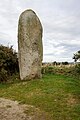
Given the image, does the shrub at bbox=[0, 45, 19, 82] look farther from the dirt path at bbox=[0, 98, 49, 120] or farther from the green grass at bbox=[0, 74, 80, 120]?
the dirt path at bbox=[0, 98, 49, 120]

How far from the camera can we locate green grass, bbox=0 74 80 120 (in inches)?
432

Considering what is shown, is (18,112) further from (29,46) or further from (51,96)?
(29,46)

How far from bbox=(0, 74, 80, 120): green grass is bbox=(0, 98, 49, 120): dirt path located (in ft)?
1.19

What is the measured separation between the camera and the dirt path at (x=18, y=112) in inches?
405

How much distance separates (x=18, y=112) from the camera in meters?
10.8

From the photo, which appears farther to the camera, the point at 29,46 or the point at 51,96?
the point at 29,46

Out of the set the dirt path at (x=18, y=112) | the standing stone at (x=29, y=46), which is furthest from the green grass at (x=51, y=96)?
the standing stone at (x=29, y=46)

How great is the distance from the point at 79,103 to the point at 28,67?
5.94m

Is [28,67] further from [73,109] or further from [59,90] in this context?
[73,109]

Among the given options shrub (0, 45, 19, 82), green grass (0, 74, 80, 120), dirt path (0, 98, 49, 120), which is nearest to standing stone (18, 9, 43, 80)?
green grass (0, 74, 80, 120)

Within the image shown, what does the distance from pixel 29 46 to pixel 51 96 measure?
5.00 m

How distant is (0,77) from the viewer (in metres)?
19.0

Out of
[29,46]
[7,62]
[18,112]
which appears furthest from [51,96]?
[7,62]

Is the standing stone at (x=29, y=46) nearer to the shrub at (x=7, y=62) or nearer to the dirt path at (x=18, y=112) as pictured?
the shrub at (x=7, y=62)
